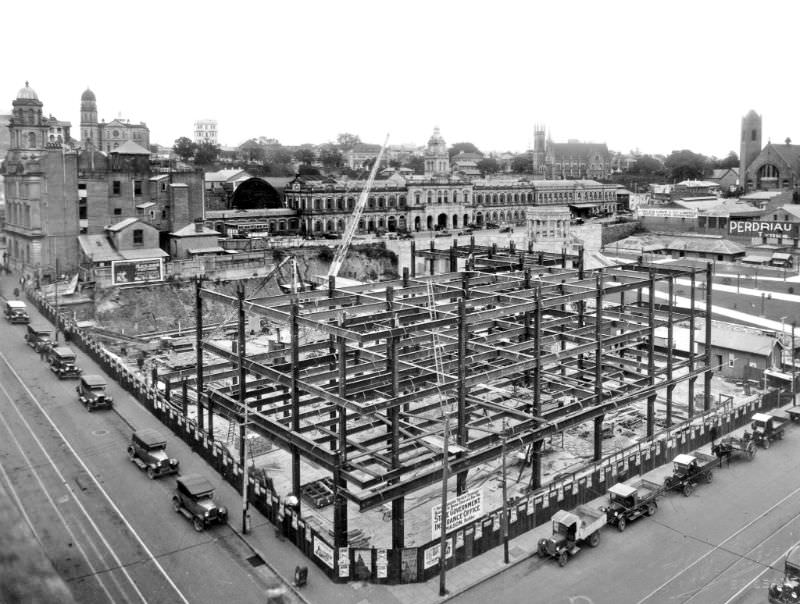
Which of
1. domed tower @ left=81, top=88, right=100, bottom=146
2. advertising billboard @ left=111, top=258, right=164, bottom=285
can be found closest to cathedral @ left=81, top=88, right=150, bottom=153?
domed tower @ left=81, top=88, right=100, bottom=146

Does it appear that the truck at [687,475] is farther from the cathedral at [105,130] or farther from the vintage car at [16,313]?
the cathedral at [105,130]

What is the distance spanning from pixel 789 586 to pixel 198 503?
1978 cm

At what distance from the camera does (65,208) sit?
78.9m

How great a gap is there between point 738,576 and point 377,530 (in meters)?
12.6

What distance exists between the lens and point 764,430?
3709cm

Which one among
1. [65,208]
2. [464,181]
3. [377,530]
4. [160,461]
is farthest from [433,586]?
[464,181]

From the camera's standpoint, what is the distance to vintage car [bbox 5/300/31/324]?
61906 mm

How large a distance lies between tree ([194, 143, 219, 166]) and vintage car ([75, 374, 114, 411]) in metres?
135

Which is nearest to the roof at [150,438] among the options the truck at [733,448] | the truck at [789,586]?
the truck at [789,586]

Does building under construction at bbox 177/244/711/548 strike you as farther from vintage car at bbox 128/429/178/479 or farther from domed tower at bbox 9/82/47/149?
domed tower at bbox 9/82/47/149

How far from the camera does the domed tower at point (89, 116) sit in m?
156

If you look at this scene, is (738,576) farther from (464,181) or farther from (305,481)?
(464,181)

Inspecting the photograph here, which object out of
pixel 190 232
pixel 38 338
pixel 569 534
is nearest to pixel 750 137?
pixel 190 232

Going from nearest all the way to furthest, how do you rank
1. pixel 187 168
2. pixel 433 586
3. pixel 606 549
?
pixel 433 586 → pixel 606 549 → pixel 187 168
